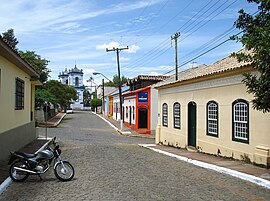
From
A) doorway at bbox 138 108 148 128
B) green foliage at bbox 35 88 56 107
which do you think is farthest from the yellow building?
green foliage at bbox 35 88 56 107

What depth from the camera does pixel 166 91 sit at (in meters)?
21.5

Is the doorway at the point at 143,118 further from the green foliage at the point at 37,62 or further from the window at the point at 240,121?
the window at the point at 240,121

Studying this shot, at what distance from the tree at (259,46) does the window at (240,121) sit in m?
4.43

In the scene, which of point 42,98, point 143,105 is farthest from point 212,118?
point 42,98

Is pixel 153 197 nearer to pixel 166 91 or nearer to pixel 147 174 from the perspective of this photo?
pixel 147 174

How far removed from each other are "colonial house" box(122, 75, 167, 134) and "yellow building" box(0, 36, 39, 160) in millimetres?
17316

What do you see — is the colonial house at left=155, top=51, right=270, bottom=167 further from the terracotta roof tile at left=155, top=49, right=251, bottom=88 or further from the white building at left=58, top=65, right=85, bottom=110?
the white building at left=58, top=65, right=85, bottom=110

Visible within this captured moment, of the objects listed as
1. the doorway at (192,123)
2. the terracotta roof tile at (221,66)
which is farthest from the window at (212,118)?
the doorway at (192,123)

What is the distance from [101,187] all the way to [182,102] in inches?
447

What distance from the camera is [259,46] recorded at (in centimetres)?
696

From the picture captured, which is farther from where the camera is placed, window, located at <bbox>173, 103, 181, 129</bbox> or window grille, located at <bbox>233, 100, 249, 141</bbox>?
window, located at <bbox>173, 103, 181, 129</bbox>

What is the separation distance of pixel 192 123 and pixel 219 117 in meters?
3.27

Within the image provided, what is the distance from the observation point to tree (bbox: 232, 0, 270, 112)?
274 inches

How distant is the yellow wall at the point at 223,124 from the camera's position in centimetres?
1148
